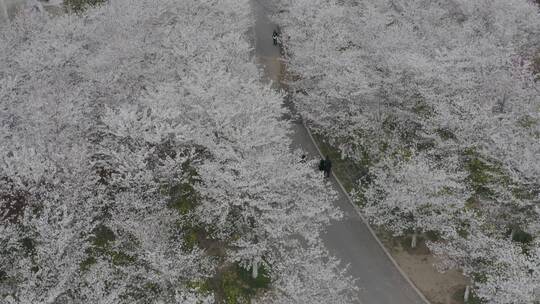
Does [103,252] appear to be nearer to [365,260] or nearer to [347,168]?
[365,260]

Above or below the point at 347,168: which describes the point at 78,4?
above

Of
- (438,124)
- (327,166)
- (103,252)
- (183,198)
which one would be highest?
(103,252)

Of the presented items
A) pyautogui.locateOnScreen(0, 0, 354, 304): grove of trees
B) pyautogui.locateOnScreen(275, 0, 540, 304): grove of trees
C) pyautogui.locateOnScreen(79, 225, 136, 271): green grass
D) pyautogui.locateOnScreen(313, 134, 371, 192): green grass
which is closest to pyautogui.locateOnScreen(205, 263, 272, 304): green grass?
pyautogui.locateOnScreen(0, 0, 354, 304): grove of trees

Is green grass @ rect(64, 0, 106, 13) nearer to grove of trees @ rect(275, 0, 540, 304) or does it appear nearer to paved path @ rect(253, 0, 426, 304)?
grove of trees @ rect(275, 0, 540, 304)

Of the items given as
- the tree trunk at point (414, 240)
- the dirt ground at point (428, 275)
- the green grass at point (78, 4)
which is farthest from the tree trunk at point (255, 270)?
the green grass at point (78, 4)

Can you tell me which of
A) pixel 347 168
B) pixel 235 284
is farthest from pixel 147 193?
pixel 347 168

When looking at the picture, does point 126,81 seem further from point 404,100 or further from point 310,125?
point 404,100

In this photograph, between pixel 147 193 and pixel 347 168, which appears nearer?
pixel 147 193
